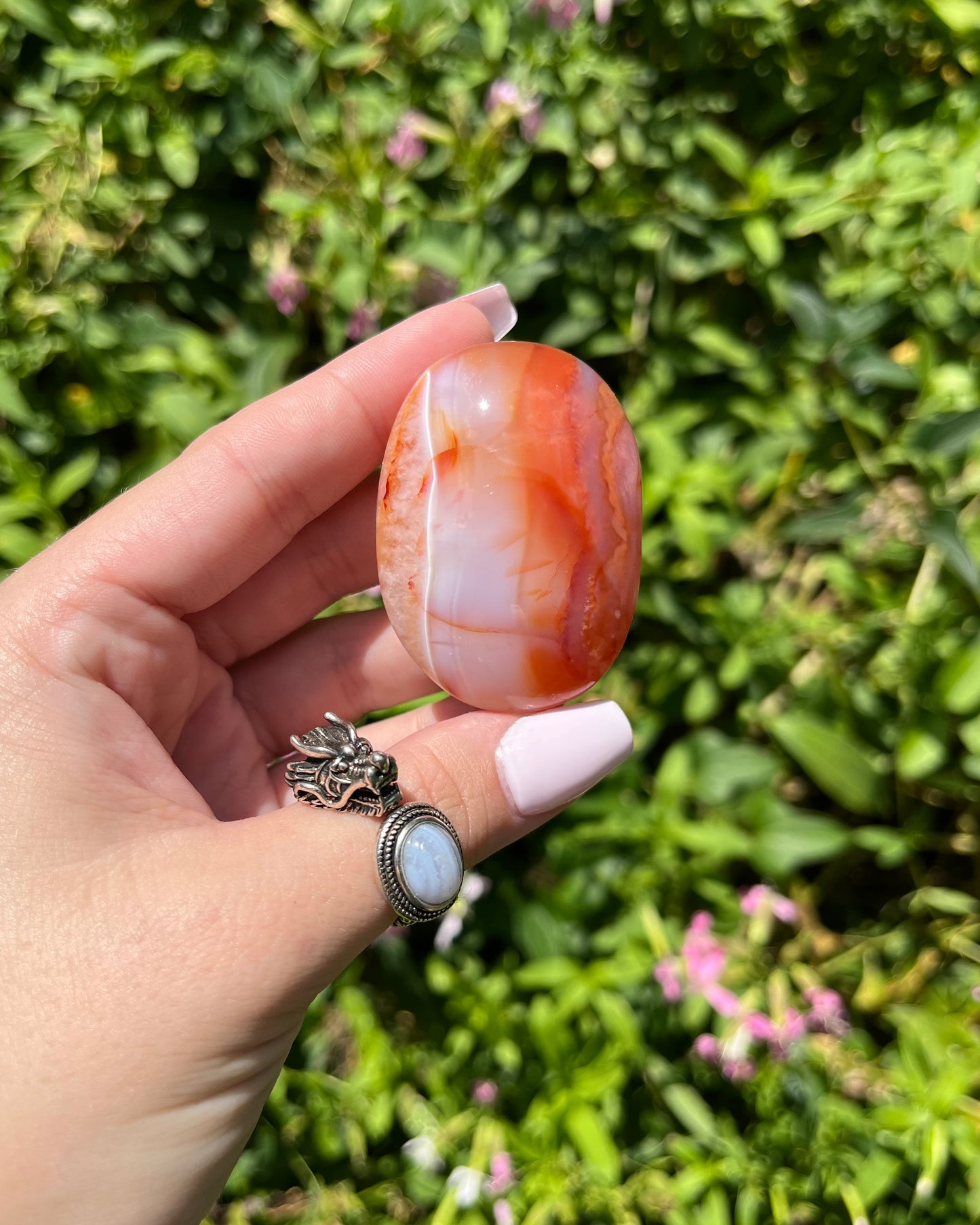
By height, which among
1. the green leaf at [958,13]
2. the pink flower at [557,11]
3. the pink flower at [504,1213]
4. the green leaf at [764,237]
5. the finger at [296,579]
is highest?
the pink flower at [557,11]

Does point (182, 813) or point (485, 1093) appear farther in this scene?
point (485, 1093)

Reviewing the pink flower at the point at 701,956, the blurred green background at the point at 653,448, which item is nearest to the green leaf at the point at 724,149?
the blurred green background at the point at 653,448

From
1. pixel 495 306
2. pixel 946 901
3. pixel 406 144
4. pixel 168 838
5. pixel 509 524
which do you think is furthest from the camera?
pixel 946 901

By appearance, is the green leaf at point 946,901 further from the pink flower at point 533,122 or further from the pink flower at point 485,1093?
the pink flower at point 533,122

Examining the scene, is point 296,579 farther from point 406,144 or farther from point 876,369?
point 876,369

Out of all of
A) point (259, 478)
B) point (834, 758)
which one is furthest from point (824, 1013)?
point (259, 478)

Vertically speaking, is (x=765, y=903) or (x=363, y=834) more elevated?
(x=363, y=834)
